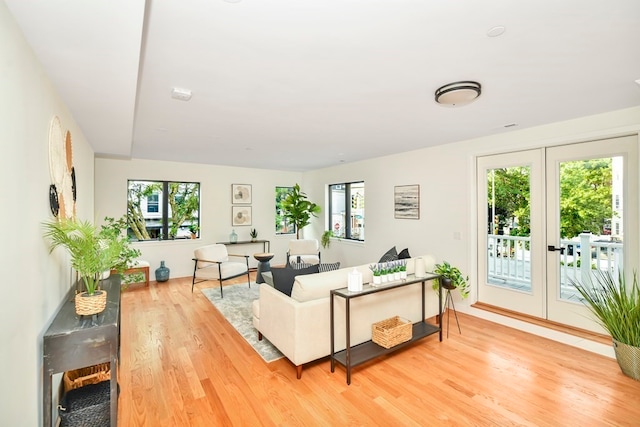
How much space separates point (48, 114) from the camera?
189 centimetres

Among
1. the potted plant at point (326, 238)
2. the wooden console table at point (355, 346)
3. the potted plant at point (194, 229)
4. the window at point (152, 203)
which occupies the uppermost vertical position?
the window at point (152, 203)

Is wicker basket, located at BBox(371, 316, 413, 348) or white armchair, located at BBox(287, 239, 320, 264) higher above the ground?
white armchair, located at BBox(287, 239, 320, 264)

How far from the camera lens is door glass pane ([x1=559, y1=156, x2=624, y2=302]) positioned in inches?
120

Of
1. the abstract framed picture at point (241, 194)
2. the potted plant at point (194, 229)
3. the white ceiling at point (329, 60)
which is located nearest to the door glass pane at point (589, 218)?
the white ceiling at point (329, 60)

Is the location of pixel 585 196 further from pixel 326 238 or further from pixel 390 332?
pixel 326 238

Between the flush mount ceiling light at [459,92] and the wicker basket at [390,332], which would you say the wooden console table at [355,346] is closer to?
the wicker basket at [390,332]

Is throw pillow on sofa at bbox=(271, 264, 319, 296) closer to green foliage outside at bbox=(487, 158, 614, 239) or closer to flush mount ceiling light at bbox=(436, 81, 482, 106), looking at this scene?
flush mount ceiling light at bbox=(436, 81, 482, 106)

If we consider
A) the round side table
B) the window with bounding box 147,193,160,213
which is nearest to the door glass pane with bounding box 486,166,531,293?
the round side table

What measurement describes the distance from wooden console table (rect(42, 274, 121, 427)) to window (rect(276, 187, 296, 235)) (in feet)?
18.6

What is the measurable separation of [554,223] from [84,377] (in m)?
4.83

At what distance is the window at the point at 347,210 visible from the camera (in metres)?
6.29

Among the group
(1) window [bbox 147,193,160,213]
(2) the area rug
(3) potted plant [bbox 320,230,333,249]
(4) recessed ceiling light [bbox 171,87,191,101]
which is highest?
(4) recessed ceiling light [bbox 171,87,191,101]

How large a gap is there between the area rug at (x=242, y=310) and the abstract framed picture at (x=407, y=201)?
111 inches

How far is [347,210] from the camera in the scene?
6625 millimetres
